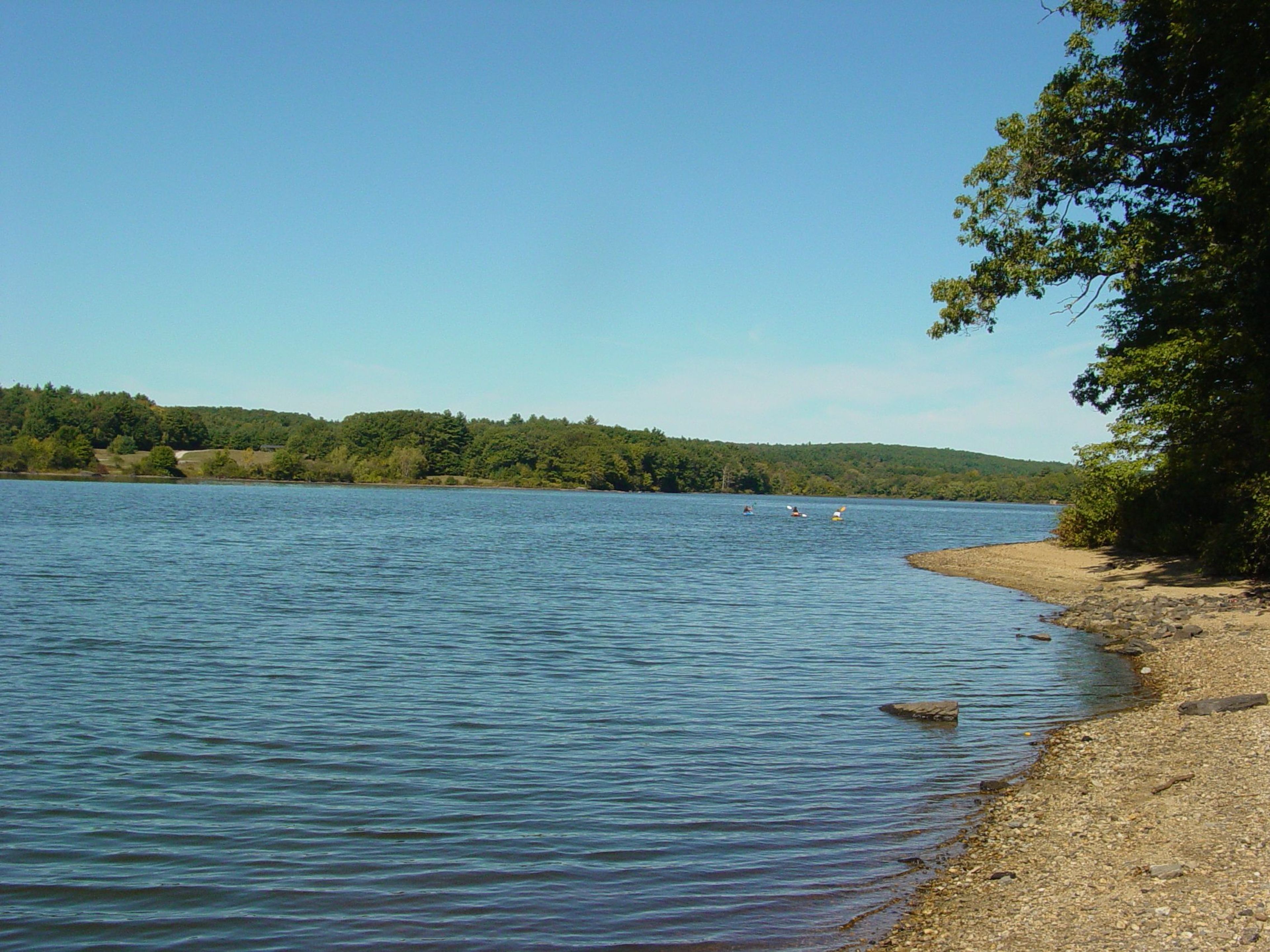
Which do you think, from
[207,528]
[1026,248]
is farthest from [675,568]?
[207,528]

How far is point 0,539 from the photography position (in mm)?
40312

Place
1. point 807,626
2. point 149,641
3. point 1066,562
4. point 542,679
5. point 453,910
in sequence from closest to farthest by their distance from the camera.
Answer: point 453,910 → point 542,679 → point 149,641 → point 807,626 → point 1066,562

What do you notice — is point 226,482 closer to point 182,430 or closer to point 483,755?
point 182,430

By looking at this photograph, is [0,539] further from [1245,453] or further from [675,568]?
[1245,453]

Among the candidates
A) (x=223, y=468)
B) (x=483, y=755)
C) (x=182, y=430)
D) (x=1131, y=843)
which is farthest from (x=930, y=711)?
(x=182, y=430)

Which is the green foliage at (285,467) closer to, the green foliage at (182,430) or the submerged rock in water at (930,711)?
the green foliage at (182,430)

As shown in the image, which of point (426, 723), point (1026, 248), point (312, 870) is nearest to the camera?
point (312, 870)

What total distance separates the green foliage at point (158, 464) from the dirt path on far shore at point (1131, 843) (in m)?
162

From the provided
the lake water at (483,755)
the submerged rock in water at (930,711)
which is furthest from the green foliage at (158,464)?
the submerged rock in water at (930,711)

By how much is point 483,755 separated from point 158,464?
16138cm

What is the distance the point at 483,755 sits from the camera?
39.2 feet

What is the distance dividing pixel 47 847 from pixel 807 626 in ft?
58.0

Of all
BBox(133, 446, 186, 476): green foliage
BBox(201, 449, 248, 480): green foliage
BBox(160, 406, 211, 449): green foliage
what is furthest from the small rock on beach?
BBox(160, 406, 211, 449): green foliage

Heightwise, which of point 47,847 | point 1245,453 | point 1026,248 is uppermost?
point 1026,248
